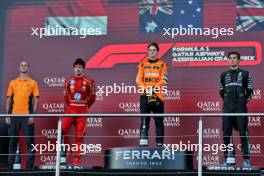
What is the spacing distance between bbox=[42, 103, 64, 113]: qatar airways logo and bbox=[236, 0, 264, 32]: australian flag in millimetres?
2585

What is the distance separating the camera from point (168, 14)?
11.4m

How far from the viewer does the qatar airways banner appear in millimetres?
11133

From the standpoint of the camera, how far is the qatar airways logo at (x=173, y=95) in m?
11.2

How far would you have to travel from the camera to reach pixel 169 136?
10.6m

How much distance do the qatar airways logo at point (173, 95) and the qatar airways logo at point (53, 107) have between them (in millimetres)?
1453

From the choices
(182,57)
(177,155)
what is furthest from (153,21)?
(177,155)

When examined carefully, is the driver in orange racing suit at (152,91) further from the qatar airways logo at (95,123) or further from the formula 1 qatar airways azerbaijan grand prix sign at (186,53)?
the qatar airways logo at (95,123)

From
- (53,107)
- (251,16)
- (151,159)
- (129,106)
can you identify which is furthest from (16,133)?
(251,16)

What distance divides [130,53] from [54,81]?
3.62ft

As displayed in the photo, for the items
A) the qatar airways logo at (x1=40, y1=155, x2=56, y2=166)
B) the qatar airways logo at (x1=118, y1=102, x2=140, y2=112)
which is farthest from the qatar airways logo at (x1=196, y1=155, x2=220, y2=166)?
the qatar airways logo at (x1=40, y1=155, x2=56, y2=166)

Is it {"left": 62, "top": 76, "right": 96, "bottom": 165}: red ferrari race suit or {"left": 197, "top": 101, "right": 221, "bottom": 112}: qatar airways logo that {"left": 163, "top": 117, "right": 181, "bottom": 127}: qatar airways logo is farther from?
{"left": 62, "top": 76, "right": 96, "bottom": 165}: red ferrari race suit

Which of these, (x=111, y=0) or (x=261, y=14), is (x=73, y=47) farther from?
(x=261, y=14)

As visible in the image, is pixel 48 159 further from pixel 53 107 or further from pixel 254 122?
pixel 254 122

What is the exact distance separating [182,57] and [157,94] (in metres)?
1.48
